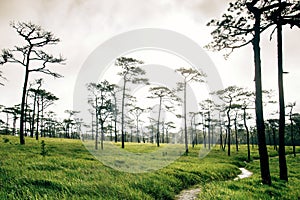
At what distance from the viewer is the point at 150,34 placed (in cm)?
2108

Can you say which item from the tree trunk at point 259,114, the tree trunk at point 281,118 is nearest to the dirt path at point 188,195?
the tree trunk at point 259,114

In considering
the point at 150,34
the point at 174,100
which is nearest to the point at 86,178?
the point at 150,34

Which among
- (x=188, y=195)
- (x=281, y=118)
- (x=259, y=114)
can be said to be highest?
(x=259, y=114)

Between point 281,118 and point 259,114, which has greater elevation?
point 259,114

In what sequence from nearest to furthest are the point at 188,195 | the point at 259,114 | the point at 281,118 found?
the point at 188,195 → the point at 259,114 → the point at 281,118

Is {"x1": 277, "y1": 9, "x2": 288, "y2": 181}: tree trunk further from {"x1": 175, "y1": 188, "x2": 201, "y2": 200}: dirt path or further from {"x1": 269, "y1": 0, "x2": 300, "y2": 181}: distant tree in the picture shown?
{"x1": 175, "y1": 188, "x2": 201, "y2": 200}: dirt path

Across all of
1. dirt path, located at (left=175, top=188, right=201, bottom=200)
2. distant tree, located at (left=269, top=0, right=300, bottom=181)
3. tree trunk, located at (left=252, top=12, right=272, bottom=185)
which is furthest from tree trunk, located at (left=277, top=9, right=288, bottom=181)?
dirt path, located at (left=175, top=188, right=201, bottom=200)

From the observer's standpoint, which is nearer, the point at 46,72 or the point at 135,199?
the point at 135,199

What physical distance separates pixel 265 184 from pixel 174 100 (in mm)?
32528

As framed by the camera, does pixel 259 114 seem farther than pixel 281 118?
No

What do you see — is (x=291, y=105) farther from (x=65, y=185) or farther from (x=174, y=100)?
(x=65, y=185)

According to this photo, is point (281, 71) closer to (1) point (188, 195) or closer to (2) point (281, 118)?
(2) point (281, 118)

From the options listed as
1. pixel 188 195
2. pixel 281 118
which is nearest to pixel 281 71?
pixel 281 118

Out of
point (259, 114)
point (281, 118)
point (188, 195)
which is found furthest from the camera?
point (281, 118)
